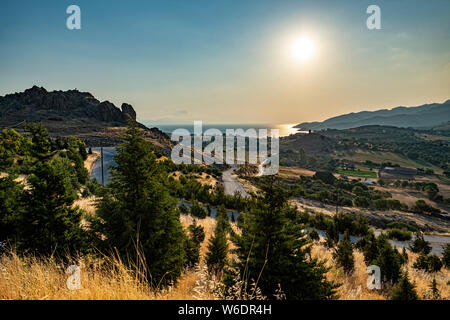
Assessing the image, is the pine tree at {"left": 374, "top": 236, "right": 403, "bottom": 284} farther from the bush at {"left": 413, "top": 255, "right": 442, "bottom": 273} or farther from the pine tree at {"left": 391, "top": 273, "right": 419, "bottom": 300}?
the bush at {"left": 413, "top": 255, "right": 442, "bottom": 273}

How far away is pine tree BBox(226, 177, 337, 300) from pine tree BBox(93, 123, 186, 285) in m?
1.71

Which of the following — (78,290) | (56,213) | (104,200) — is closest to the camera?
(78,290)

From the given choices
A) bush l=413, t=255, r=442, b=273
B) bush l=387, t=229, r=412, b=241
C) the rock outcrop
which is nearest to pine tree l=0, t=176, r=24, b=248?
bush l=413, t=255, r=442, b=273

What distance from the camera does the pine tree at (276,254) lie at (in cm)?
402

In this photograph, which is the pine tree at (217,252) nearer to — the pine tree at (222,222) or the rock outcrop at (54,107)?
the pine tree at (222,222)

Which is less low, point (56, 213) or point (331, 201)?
point (56, 213)

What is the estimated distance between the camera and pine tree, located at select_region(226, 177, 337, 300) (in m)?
4.02

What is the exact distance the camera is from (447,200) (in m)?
49.4

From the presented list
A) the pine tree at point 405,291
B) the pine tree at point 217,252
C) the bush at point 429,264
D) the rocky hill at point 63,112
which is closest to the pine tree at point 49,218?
the pine tree at point 217,252

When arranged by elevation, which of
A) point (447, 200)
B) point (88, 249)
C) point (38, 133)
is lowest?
point (447, 200)

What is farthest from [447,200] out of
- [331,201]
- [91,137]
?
[91,137]

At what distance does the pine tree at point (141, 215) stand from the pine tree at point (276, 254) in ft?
5.62
